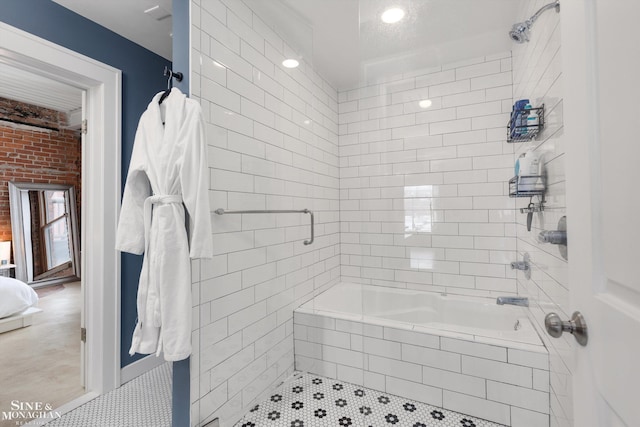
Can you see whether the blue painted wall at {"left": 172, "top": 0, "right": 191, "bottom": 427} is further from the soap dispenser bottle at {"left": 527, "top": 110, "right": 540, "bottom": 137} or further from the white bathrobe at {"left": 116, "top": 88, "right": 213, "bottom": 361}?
the soap dispenser bottle at {"left": 527, "top": 110, "right": 540, "bottom": 137}

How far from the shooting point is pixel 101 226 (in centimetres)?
204

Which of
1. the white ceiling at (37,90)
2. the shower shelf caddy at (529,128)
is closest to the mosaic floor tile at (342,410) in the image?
the shower shelf caddy at (529,128)

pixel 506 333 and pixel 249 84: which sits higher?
pixel 249 84

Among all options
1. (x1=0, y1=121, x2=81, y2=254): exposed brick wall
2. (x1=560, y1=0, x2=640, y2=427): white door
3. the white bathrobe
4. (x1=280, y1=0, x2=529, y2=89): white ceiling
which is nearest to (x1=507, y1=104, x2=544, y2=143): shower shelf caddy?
(x1=280, y1=0, x2=529, y2=89): white ceiling

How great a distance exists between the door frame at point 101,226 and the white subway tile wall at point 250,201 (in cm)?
101

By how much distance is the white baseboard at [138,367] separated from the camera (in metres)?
2.14

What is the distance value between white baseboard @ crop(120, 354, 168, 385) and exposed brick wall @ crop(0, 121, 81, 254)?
414 centimetres

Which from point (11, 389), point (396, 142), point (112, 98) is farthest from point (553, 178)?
point (11, 389)

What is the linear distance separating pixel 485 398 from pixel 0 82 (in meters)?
5.11

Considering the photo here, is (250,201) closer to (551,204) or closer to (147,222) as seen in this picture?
(147,222)

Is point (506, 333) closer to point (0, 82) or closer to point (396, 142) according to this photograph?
point (396, 142)

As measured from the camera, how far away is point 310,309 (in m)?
2.28

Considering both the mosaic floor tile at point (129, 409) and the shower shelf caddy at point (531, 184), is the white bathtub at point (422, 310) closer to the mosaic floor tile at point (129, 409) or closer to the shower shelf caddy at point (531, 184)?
the shower shelf caddy at point (531, 184)

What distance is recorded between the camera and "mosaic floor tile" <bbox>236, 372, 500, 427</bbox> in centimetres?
168
